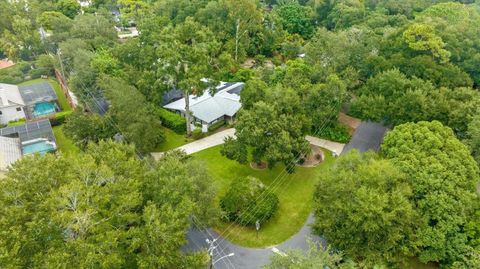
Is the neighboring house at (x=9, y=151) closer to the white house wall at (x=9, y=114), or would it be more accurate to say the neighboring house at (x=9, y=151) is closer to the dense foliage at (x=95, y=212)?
the white house wall at (x=9, y=114)

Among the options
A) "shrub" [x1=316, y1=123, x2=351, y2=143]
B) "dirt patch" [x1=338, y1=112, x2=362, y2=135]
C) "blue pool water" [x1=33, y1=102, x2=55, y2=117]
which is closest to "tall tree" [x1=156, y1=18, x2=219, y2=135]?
"shrub" [x1=316, y1=123, x2=351, y2=143]

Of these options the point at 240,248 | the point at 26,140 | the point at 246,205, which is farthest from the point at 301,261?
the point at 26,140

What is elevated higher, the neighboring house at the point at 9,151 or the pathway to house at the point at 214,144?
the neighboring house at the point at 9,151

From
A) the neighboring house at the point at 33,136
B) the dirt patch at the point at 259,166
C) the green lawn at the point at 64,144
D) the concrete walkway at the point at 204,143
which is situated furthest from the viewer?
the concrete walkway at the point at 204,143

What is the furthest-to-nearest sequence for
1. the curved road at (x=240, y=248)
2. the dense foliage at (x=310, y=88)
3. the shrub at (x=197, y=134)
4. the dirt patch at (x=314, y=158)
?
the shrub at (x=197, y=134) < the dirt patch at (x=314, y=158) < the curved road at (x=240, y=248) < the dense foliage at (x=310, y=88)

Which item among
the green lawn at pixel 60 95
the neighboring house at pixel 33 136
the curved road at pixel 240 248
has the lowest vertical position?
the green lawn at pixel 60 95

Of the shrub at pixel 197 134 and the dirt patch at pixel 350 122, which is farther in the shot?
the dirt patch at pixel 350 122

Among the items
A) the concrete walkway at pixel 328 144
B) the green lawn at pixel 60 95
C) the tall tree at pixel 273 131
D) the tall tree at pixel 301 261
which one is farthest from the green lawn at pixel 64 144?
the tall tree at pixel 301 261

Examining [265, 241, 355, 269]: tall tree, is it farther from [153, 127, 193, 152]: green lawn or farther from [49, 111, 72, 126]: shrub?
[49, 111, 72, 126]: shrub
